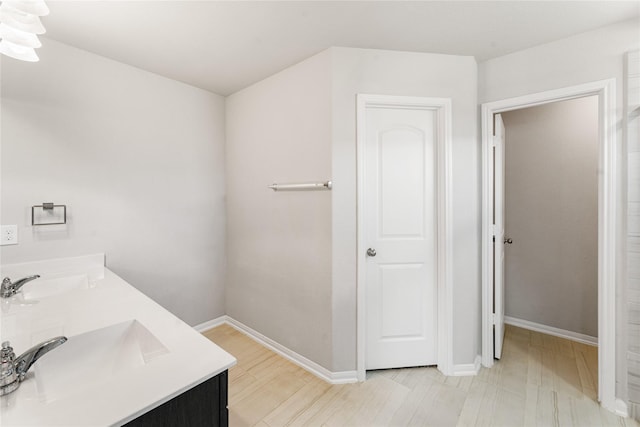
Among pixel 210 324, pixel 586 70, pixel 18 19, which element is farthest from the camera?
pixel 210 324

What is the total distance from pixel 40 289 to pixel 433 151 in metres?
2.65

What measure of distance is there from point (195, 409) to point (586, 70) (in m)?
2.68

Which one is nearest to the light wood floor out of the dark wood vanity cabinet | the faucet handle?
the dark wood vanity cabinet

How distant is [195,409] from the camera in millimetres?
756

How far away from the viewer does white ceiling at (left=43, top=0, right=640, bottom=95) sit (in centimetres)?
149

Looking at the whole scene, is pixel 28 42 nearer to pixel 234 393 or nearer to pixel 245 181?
pixel 245 181

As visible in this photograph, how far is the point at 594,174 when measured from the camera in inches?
94.3

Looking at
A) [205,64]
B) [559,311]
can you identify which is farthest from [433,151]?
[559,311]

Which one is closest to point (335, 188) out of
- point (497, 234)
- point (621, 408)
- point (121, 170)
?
point (497, 234)

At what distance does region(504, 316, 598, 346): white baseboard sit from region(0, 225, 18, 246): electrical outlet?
4134mm

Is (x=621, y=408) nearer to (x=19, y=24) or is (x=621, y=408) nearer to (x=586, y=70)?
(x=586, y=70)

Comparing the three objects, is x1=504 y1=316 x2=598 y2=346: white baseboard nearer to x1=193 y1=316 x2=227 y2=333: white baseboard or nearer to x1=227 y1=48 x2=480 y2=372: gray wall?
x1=227 y1=48 x2=480 y2=372: gray wall

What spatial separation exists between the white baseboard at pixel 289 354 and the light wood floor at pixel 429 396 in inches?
1.8

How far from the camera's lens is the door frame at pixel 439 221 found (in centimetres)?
189
